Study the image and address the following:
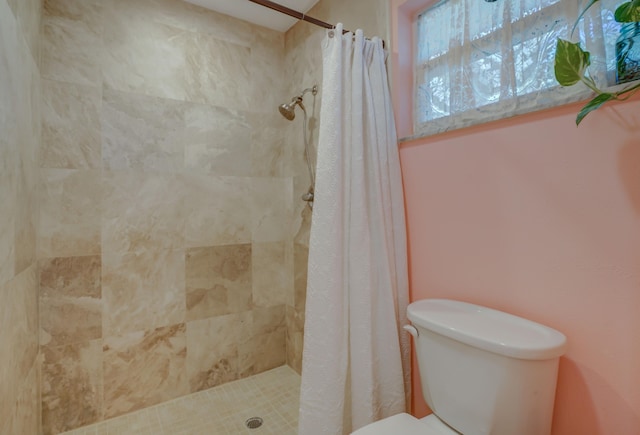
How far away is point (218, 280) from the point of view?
1.97 metres

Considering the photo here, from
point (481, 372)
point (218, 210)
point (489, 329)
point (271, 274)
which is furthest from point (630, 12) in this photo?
point (271, 274)

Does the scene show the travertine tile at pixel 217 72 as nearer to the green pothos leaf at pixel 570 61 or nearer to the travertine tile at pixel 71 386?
the travertine tile at pixel 71 386

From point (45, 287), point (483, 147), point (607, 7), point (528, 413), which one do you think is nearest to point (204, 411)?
→ point (45, 287)

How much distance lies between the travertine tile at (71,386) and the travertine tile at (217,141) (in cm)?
115

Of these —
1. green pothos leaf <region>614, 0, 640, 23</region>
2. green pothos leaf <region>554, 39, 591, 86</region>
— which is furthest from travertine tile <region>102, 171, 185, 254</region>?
green pothos leaf <region>614, 0, 640, 23</region>

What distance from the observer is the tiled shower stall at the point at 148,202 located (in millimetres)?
1419

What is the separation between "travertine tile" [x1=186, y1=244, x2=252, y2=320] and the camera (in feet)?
6.21

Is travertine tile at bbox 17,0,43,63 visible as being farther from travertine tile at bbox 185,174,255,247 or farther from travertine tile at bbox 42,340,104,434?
travertine tile at bbox 42,340,104,434

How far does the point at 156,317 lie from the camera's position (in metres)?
1.79

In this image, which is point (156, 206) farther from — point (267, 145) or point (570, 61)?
point (570, 61)

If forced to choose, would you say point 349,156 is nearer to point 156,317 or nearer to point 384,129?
point 384,129

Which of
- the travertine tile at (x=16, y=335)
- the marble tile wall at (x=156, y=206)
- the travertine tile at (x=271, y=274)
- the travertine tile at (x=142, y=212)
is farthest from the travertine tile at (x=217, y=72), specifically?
the travertine tile at (x=16, y=335)

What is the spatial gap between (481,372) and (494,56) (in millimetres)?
1091

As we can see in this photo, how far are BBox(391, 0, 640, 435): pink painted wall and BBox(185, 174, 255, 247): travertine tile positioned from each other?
127 centimetres
